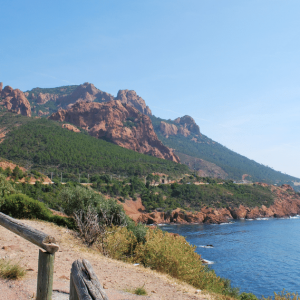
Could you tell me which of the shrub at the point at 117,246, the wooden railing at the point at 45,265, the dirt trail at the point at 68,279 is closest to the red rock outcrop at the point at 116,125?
the shrub at the point at 117,246

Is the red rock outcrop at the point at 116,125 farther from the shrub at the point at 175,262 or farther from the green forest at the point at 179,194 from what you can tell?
the shrub at the point at 175,262

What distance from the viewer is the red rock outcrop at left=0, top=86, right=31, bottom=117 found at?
13212 centimetres

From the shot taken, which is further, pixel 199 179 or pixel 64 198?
pixel 199 179

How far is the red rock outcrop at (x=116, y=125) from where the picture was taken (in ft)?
419

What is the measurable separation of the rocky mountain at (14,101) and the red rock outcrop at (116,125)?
1836 centimetres

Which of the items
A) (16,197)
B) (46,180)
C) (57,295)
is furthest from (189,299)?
(46,180)

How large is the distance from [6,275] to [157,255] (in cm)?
907

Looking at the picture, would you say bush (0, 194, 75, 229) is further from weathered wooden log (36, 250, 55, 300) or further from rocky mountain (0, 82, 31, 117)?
rocky mountain (0, 82, 31, 117)

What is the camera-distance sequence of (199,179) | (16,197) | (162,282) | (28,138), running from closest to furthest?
(162,282) → (16,197) → (28,138) → (199,179)

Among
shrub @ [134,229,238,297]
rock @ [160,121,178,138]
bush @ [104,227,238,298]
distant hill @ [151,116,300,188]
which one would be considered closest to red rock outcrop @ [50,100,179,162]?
distant hill @ [151,116,300,188]

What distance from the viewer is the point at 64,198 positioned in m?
21.8

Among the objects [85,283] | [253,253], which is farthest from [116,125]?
[85,283]

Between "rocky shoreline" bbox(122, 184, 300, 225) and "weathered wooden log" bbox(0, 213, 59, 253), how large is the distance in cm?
5006

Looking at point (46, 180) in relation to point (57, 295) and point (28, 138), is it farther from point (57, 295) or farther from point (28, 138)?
point (57, 295)
